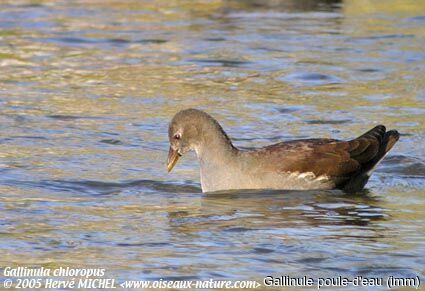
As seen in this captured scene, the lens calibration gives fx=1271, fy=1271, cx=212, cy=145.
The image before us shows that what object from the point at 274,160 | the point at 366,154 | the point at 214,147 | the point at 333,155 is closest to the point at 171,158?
the point at 214,147

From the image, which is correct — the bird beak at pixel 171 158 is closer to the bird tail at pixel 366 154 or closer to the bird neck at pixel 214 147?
the bird neck at pixel 214 147

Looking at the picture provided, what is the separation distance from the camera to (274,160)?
11.3 meters

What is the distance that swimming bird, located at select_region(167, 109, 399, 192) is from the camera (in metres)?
11.3

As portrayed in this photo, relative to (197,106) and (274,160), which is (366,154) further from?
(197,106)

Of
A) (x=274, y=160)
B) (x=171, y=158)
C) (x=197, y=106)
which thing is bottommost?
(x=197, y=106)

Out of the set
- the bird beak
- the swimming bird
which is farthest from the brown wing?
the bird beak

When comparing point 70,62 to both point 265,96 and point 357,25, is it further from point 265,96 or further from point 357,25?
point 357,25

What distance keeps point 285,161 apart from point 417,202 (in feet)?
4.00

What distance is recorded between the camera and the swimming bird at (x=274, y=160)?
444 inches

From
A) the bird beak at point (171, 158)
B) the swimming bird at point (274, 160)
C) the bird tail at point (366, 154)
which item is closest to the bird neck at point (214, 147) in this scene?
the swimming bird at point (274, 160)

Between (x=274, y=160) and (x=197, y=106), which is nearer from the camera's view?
(x=274, y=160)

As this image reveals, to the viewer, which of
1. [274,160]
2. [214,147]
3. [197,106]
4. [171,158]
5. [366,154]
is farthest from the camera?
[197,106]

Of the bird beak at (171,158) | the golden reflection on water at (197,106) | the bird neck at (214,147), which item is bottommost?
the golden reflection on water at (197,106)

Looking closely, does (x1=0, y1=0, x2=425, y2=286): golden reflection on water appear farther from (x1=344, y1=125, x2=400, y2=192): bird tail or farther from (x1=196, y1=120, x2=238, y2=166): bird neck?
(x1=196, y1=120, x2=238, y2=166): bird neck
